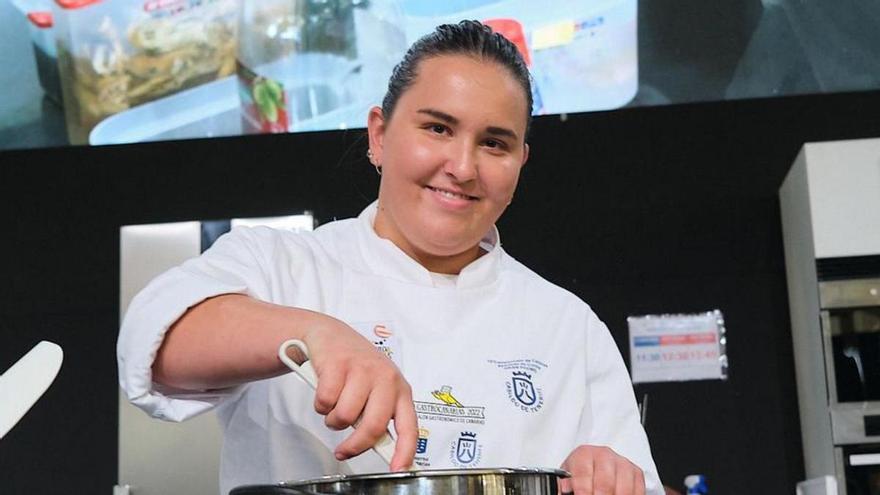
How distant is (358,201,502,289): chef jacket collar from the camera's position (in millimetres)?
1195

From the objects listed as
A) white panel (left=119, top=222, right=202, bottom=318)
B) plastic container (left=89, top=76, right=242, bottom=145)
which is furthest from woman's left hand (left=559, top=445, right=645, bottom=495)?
plastic container (left=89, top=76, right=242, bottom=145)

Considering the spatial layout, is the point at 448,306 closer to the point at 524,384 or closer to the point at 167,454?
the point at 524,384

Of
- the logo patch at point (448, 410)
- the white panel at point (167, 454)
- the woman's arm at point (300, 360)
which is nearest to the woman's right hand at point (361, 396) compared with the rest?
the woman's arm at point (300, 360)

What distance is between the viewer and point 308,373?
29.8 inches

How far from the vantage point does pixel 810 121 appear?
3.38 metres

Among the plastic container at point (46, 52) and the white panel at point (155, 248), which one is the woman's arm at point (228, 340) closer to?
the white panel at point (155, 248)

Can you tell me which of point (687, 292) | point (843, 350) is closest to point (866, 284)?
point (843, 350)

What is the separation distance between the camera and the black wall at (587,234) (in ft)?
10.8

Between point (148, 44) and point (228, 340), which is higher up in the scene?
point (148, 44)

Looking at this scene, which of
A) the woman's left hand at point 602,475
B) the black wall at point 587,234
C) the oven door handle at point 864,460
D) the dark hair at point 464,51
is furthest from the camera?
the black wall at point 587,234

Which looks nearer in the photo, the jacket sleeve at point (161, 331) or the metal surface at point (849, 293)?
the jacket sleeve at point (161, 331)

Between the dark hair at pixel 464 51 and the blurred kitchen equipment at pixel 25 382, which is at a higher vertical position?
the dark hair at pixel 464 51

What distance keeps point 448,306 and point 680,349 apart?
2.25 metres

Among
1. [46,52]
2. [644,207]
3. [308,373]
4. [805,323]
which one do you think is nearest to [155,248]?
[46,52]
